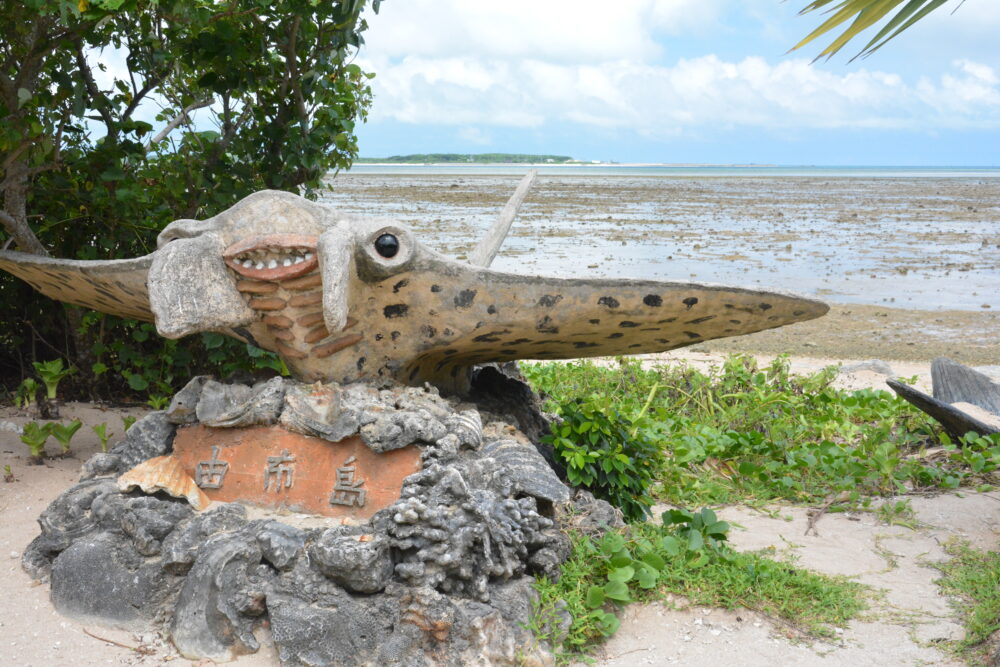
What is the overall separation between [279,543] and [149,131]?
3067mm

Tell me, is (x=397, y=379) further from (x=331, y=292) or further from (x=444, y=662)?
(x=444, y=662)

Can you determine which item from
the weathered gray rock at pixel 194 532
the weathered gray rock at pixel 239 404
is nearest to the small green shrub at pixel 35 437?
the weathered gray rock at pixel 239 404

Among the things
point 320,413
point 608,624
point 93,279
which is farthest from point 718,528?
point 93,279

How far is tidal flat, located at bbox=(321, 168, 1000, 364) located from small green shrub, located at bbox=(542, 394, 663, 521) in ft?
2.15

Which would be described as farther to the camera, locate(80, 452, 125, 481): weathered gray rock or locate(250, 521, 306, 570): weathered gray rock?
locate(80, 452, 125, 481): weathered gray rock

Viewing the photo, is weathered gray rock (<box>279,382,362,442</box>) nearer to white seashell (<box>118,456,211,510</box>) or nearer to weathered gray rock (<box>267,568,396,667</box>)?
white seashell (<box>118,456,211,510</box>)

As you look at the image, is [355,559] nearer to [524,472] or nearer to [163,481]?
[524,472]

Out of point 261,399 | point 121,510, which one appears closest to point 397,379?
point 261,399

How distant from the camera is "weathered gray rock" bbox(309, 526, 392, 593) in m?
2.65

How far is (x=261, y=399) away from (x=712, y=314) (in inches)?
66.6

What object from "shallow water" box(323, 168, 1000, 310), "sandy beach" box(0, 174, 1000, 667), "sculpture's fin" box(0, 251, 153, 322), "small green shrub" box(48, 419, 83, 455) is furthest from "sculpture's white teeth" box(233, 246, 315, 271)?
"shallow water" box(323, 168, 1000, 310)

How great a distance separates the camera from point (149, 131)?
4.94m

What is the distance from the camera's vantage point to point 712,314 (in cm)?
325

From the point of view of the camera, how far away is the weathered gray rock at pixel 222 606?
2.75m
